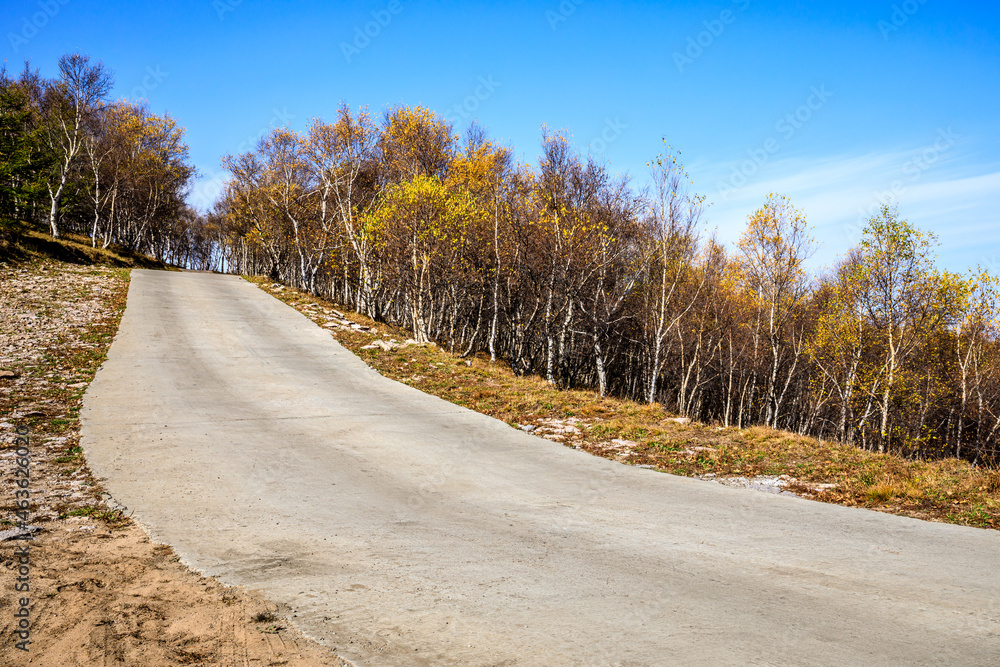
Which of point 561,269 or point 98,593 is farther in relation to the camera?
point 561,269

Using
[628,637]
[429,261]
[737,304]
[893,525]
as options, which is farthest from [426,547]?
[737,304]

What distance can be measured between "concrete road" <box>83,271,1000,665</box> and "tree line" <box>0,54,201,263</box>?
88.3ft

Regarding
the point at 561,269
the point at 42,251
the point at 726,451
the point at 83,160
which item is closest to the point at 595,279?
the point at 561,269

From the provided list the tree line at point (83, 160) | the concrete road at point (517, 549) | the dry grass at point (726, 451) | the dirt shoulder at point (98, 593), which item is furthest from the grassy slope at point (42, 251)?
the dirt shoulder at point (98, 593)

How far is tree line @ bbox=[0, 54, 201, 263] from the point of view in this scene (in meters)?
32.7

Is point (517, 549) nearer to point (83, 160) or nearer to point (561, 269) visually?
point (561, 269)

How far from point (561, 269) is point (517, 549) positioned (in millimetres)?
21935

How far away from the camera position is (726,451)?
10.1 meters

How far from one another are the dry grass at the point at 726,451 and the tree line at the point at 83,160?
26.6m

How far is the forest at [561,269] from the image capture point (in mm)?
26906

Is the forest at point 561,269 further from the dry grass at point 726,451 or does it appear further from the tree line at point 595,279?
the dry grass at point 726,451

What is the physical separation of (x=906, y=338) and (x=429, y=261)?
2511cm

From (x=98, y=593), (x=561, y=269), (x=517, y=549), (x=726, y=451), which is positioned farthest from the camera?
(x=561, y=269)

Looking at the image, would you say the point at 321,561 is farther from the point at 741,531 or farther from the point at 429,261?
the point at 429,261
